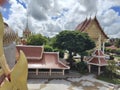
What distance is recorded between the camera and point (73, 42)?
19062 mm

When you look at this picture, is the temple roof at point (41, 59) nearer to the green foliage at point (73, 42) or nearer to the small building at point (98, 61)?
the green foliage at point (73, 42)

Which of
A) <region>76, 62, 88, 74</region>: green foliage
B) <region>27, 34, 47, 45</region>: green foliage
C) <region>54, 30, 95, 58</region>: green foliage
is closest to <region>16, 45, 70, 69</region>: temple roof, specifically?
<region>54, 30, 95, 58</region>: green foliage

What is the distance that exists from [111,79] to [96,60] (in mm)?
2493

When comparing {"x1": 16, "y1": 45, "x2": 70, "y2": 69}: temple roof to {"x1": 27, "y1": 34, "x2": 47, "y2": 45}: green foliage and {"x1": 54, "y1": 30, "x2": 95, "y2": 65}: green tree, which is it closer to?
{"x1": 54, "y1": 30, "x2": 95, "y2": 65}: green tree

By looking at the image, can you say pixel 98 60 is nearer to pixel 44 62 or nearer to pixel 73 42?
pixel 73 42

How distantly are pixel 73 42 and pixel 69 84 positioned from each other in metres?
5.09

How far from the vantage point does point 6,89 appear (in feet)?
9.22

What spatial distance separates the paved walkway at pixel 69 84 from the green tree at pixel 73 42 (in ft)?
10.9

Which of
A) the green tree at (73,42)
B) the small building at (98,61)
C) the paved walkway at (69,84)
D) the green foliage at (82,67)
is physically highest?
the green tree at (73,42)

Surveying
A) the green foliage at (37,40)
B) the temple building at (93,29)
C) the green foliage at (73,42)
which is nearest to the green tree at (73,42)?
the green foliage at (73,42)

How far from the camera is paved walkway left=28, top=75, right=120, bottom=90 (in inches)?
560

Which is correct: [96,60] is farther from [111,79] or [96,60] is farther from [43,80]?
[43,80]

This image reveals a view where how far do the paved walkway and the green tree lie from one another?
10.9 feet

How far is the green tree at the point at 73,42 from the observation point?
62.5ft
